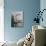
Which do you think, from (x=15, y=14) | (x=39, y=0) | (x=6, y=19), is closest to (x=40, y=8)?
(x=39, y=0)

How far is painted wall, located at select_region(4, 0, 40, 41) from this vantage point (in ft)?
17.0

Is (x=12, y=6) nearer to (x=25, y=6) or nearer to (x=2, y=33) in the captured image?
(x=25, y=6)

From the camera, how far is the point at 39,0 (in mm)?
5168

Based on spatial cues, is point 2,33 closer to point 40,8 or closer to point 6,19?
point 6,19

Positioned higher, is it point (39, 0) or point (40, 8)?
point (39, 0)

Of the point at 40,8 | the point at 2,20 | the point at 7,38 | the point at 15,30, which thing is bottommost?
the point at 7,38

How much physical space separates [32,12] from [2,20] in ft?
4.07

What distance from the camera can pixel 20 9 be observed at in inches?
205

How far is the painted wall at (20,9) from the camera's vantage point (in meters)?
5.20

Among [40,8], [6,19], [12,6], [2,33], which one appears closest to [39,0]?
[40,8]

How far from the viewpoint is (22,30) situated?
17.2 feet

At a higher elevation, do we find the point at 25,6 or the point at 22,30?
the point at 25,6

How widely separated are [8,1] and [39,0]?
123 centimetres

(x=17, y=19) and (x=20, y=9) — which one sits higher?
(x=20, y=9)
